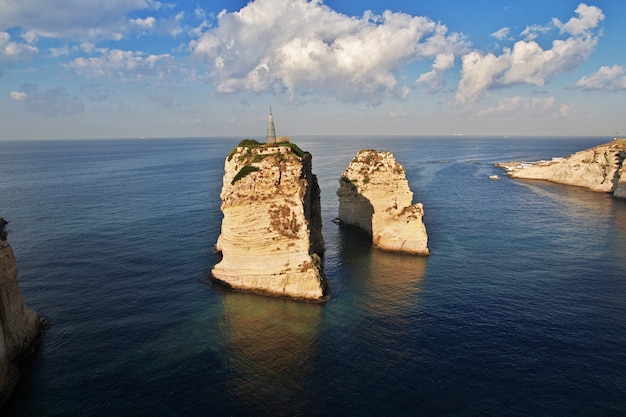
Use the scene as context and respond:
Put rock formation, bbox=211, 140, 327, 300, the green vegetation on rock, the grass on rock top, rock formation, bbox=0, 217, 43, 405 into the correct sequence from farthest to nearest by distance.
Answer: the grass on rock top
the green vegetation on rock
rock formation, bbox=211, 140, 327, 300
rock formation, bbox=0, 217, 43, 405

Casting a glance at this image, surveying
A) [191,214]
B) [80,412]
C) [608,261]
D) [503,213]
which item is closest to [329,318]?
[80,412]

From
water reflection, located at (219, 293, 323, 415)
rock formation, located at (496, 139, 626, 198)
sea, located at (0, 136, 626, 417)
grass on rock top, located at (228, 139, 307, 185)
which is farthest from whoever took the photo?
rock formation, located at (496, 139, 626, 198)

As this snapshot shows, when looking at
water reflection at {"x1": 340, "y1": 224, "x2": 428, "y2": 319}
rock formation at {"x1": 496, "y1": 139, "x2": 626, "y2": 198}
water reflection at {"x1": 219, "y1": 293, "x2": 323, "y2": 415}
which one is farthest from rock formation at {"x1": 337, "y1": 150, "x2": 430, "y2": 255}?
rock formation at {"x1": 496, "y1": 139, "x2": 626, "y2": 198}

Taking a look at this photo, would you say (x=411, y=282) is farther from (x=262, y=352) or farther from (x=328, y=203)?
(x=328, y=203)

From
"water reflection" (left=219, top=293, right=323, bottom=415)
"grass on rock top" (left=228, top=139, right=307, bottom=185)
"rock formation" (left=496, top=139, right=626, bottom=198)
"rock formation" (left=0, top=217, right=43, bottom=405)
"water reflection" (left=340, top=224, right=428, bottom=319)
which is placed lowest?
"water reflection" (left=219, top=293, right=323, bottom=415)

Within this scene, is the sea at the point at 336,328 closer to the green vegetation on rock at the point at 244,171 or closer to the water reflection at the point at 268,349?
the water reflection at the point at 268,349

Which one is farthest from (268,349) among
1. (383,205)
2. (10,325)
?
(383,205)

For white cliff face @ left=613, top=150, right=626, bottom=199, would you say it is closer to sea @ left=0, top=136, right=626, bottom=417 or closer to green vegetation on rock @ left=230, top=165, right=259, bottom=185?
sea @ left=0, top=136, right=626, bottom=417
